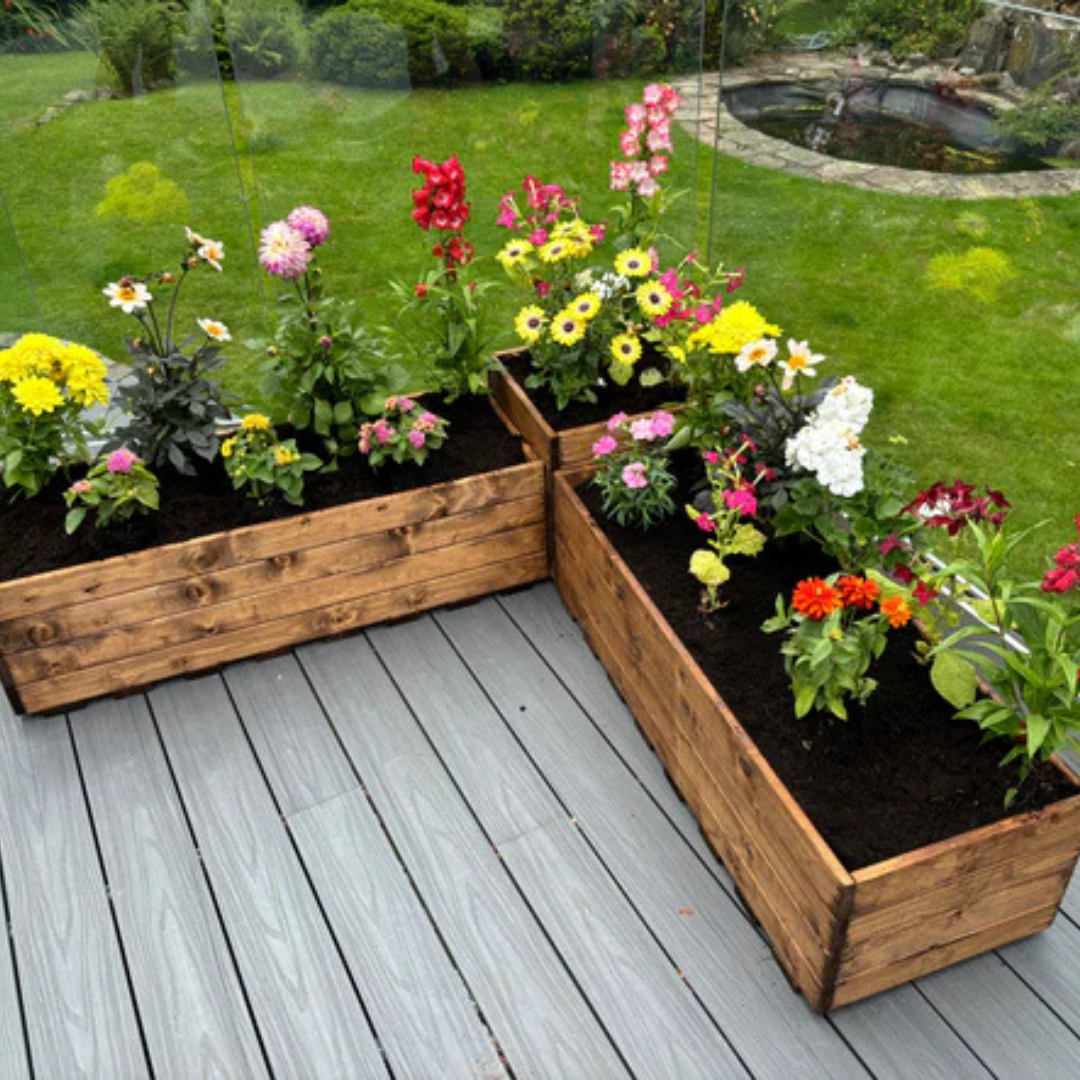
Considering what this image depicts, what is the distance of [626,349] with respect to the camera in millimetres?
2631

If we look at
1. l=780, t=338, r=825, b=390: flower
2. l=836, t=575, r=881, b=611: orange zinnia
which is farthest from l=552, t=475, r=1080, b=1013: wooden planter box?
l=780, t=338, r=825, b=390: flower

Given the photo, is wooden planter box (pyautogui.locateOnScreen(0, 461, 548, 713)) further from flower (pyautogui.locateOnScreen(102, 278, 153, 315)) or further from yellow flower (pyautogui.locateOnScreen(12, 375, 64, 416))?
flower (pyautogui.locateOnScreen(102, 278, 153, 315))

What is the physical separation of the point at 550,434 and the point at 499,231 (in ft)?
4.03

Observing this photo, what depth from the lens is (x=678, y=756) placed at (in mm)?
2193

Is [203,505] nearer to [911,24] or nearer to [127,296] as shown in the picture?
[127,296]

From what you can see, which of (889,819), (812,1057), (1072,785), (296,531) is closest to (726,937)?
(812,1057)

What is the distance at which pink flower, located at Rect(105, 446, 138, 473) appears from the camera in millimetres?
2365

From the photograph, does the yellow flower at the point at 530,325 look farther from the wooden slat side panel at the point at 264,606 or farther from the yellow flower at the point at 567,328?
the wooden slat side panel at the point at 264,606

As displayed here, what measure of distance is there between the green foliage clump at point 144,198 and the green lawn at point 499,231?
0.08 feet

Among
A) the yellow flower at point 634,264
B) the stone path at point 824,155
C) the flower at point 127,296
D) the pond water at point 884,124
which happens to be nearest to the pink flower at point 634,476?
the yellow flower at point 634,264

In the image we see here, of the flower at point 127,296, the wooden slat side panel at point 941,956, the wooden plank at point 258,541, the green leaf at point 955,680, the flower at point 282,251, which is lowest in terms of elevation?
the wooden slat side panel at point 941,956

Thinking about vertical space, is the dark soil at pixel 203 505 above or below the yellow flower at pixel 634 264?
below

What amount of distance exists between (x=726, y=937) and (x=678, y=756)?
36 cm

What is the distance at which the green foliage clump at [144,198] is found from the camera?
3.11 meters
